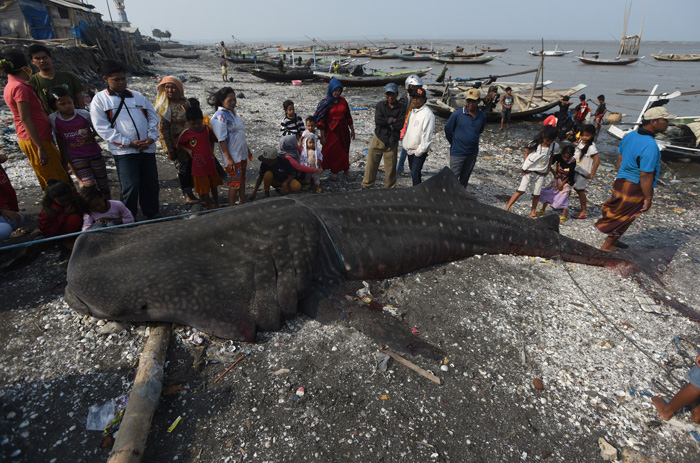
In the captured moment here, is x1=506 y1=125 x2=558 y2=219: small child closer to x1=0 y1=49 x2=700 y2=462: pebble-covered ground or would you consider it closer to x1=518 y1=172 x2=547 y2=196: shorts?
x1=518 y1=172 x2=547 y2=196: shorts

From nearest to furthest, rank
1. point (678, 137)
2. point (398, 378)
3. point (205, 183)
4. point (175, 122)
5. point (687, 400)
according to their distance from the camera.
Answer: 1. point (687, 400)
2. point (398, 378)
3. point (205, 183)
4. point (175, 122)
5. point (678, 137)

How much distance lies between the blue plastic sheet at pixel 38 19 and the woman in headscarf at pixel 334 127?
1179 inches

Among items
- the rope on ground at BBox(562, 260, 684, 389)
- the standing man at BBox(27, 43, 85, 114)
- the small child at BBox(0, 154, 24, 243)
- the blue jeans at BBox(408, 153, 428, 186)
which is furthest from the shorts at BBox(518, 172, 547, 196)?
the small child at BBox(0, 154, 24, 243)

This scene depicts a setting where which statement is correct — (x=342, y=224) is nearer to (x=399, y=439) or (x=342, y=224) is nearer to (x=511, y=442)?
(x=399, y=439)

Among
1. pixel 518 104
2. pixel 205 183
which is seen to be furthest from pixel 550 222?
pixel 518 104

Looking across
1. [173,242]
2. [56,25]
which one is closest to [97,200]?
[173,242]

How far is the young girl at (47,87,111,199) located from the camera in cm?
489

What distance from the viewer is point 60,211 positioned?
4.35 meters

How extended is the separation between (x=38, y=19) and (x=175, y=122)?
30.4 m

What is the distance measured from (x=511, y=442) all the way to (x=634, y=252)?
441cm

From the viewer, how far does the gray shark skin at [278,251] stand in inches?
135

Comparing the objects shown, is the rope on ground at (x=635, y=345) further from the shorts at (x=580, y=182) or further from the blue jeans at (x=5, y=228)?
the blue jeans at (x=5, y=228)

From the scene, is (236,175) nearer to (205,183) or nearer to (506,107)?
(205,183)

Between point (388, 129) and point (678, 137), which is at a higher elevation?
point (388, 129)
